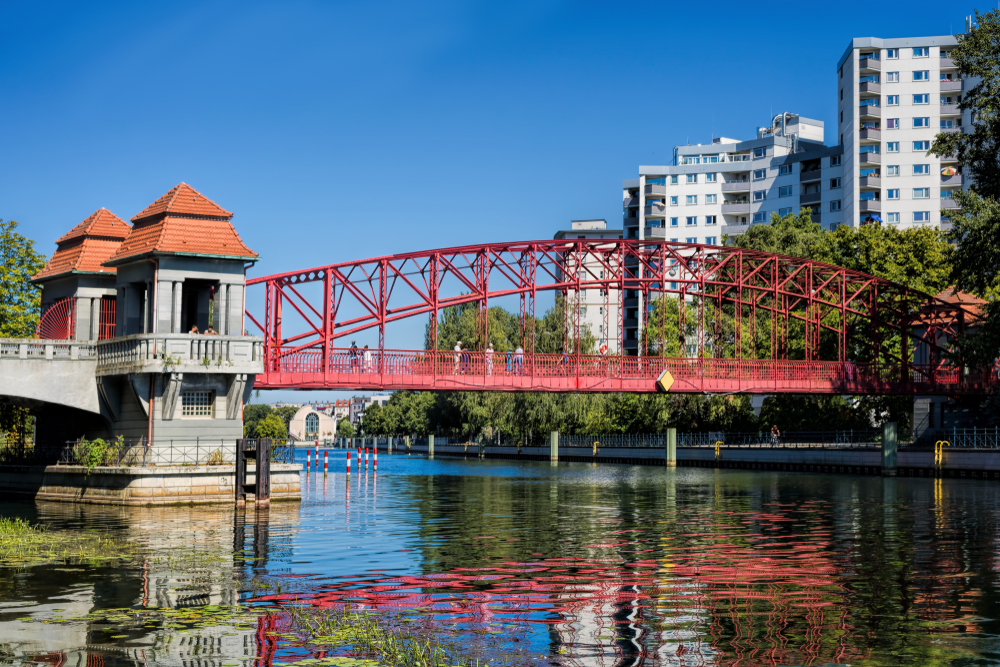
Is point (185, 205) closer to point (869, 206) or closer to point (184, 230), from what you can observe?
point (184, 230)

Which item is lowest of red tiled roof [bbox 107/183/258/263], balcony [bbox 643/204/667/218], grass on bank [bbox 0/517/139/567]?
grass on bank [bbox 0/517/139/567]

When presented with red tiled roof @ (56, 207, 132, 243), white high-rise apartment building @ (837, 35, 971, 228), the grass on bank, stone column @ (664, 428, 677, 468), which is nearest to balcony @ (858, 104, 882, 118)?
white high-rise apartment building @ (837, 35, 971, 228)

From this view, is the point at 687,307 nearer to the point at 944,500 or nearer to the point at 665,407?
the point at 665,407

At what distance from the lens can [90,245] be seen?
49969 mm

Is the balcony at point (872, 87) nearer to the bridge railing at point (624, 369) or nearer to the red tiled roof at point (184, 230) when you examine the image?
the bridge railing at point (624, 369)

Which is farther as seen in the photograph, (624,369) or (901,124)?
(901,124)

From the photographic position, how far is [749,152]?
161375 millimetres

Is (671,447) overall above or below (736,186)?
below

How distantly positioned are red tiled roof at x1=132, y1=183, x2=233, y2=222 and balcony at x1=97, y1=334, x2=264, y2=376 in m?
5.16

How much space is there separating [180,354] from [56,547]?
16.0 m

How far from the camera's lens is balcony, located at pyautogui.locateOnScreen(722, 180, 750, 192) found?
514ft

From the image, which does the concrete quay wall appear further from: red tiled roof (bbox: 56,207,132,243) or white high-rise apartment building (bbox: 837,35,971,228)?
white high-rise apartment building (bbox: 837,35,971,228)

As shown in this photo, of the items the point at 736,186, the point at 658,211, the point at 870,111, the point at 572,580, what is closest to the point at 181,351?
the point at 572,580

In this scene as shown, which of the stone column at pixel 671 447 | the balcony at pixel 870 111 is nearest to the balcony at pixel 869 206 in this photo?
the balcony at pixel 870 111
